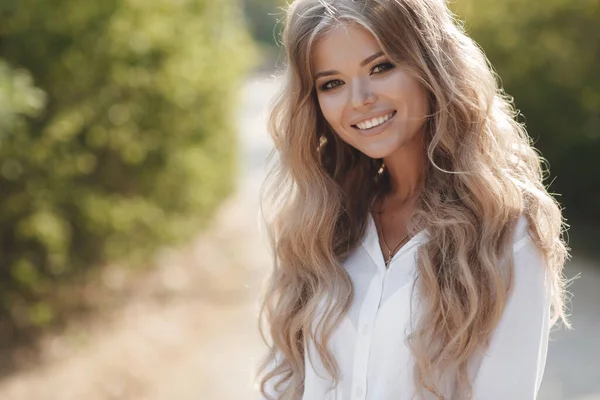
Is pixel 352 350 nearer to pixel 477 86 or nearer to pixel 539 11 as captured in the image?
pixel 477 86

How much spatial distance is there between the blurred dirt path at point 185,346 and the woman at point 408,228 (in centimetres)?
175

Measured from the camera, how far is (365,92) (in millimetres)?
2365

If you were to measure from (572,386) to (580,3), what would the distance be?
3.78 metres

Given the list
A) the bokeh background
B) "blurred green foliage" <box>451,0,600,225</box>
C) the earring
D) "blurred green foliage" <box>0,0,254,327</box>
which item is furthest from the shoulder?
"blurred green foliage" <box>451,0,600,225</box>

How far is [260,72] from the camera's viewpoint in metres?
31.5

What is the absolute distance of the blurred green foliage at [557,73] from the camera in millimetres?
7602

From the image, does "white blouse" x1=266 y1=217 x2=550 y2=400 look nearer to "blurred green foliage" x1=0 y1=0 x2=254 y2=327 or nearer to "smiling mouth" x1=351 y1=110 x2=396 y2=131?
"smiling mouth" x1=351 y1=110 x2=396 y2=131

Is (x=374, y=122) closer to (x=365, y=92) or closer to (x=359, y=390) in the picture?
(x=365, y=92)

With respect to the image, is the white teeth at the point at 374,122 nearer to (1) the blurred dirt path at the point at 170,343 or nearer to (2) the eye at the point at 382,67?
(2) the eye at the point at 382,67

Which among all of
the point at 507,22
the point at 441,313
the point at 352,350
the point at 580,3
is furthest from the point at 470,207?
the point at 507,22

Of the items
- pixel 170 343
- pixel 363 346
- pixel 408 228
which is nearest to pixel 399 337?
pixel 363 346

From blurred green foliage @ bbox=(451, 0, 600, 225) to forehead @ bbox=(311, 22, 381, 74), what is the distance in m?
5.49

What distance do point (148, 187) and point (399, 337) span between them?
5.26m

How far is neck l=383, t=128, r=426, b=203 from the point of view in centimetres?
261
